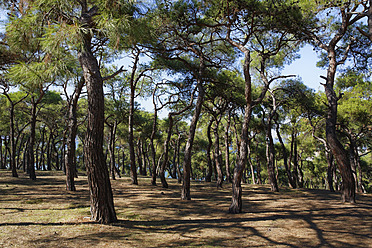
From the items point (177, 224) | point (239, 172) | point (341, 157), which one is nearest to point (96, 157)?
point (177, 224)

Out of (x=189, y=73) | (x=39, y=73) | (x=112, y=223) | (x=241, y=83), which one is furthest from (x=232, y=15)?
(x=112, y=223)

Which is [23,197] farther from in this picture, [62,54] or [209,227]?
[209,227]

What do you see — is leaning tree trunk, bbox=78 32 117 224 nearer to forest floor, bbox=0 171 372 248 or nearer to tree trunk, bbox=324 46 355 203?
forest floor, bbox=0 171 372 248

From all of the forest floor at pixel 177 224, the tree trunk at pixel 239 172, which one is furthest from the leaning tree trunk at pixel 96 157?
the tree trunk at pixel 239 172

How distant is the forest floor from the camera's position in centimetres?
546

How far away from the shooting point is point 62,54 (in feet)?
21.2

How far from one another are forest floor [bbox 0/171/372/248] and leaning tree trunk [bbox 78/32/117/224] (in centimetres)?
38

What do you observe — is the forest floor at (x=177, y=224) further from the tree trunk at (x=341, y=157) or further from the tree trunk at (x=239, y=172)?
the tree trunk at (x=341, y=157)

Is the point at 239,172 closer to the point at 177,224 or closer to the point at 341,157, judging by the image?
the point at 177,224

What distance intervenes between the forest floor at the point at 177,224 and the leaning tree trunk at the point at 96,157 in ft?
1.23

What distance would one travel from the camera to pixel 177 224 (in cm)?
702

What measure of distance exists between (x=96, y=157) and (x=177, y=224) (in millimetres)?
2866

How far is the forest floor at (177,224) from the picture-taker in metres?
5.46

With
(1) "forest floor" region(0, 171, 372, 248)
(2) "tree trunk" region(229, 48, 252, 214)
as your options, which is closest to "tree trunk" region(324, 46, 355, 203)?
(1) "forest floor" region(0, 171, 372, 248)
